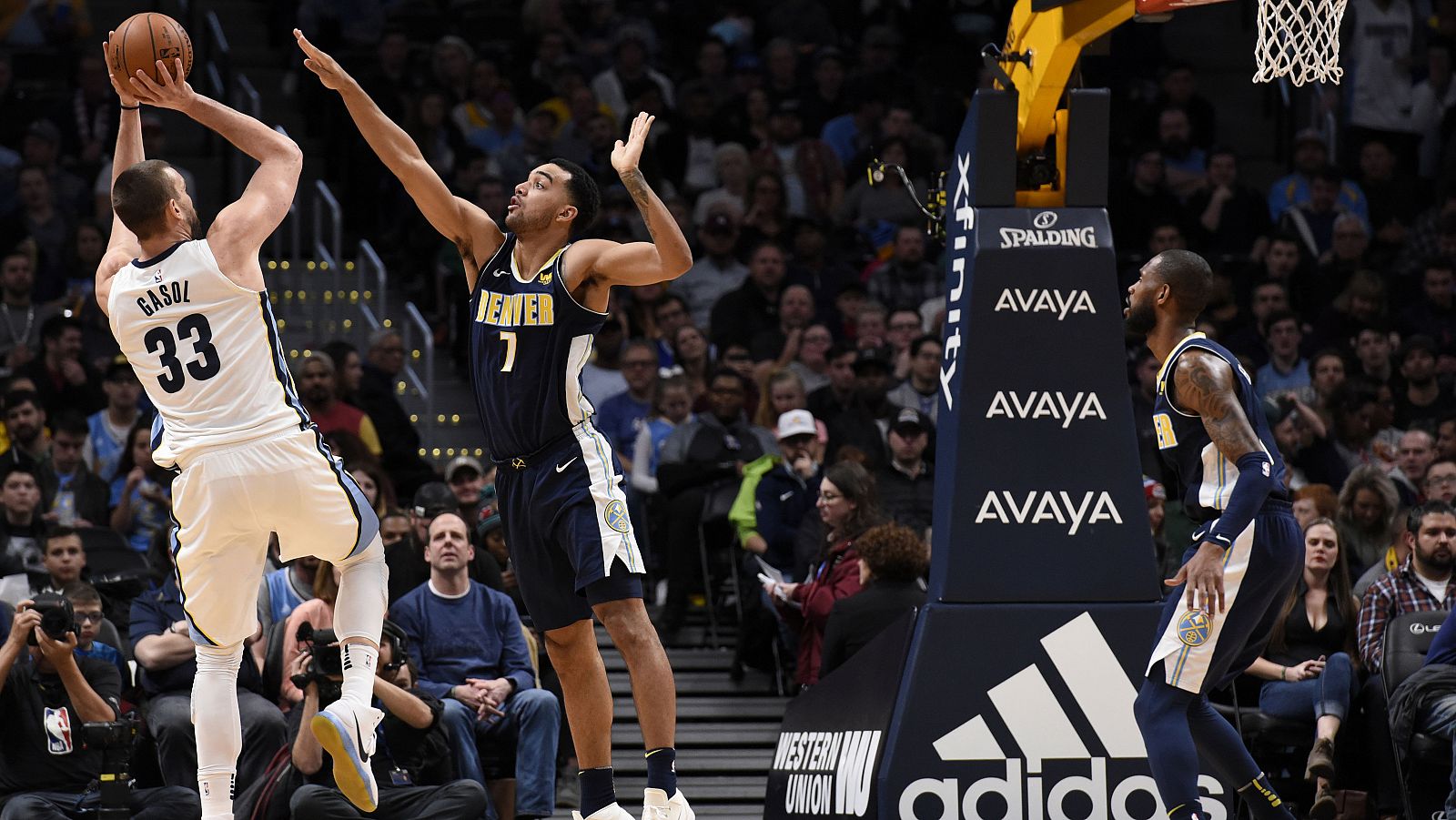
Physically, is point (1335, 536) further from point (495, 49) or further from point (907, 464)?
point (495, 49)

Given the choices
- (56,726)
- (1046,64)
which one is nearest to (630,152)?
(1046,64)

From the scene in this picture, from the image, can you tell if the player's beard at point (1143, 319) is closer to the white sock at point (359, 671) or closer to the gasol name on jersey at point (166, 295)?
the white sock at point (359, 671)

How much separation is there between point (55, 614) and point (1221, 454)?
5276 mm

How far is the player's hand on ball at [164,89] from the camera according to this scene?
22.9 feet

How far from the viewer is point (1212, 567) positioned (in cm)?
722

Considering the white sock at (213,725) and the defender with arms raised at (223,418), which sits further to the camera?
the white sock at (213,725)

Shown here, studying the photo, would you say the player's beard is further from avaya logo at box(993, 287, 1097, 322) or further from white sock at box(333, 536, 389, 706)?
white sock at box(333, 536, 389, 706)

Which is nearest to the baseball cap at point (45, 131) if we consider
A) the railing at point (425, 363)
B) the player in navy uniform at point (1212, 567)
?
the railing at point (425, 363)

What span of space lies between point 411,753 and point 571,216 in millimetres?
3252

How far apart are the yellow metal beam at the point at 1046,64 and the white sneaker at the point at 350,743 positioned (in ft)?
12.7

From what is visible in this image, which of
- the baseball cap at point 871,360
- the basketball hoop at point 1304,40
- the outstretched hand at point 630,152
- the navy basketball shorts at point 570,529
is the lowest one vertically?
the baseball cap at point 871,360

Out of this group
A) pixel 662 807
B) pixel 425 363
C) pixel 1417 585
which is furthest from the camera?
pixel 425 363

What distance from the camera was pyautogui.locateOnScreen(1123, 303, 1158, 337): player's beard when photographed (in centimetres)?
767

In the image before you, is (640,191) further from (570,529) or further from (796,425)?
(796,425)
